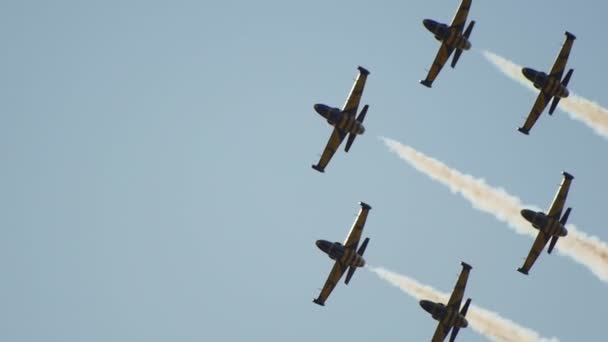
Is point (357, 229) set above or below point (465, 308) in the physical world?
above

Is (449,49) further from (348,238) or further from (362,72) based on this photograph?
(348,238)

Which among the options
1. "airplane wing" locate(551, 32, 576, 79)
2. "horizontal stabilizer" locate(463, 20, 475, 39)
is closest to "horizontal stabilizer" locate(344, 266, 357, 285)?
Answer: "horizontal stabilizer" locate(463, 20, 475, 39)

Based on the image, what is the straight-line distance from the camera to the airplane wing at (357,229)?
172m

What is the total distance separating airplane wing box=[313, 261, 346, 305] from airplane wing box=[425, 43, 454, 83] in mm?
20872

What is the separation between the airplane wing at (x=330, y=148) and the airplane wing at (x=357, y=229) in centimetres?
567

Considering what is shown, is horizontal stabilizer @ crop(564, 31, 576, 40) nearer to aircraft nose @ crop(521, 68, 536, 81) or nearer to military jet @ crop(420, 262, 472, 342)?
aircraft nose @ crop(521, 68, 536, 81)

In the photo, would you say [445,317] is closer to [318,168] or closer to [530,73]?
[318,168]

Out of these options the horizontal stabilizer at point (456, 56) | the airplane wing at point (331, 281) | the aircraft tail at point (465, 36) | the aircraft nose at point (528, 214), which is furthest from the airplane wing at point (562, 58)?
the airplane wing at point (331, 281)

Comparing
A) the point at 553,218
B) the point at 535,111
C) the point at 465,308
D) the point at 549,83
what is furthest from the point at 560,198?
the point at 465,308

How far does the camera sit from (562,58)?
170 metres

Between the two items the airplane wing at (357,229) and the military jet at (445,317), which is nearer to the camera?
the military jet at (445,317)

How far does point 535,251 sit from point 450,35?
23008mm

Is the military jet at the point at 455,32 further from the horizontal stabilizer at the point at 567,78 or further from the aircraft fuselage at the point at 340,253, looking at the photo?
the aircraft fuselage at the point at 340,253

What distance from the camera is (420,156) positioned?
175 m
